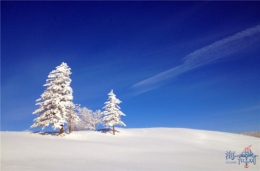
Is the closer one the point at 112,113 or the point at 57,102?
the point at 57,102

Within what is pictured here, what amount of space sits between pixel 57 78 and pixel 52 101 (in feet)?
14.5

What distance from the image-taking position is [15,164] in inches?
539

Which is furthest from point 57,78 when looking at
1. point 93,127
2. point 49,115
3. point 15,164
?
point 93,127

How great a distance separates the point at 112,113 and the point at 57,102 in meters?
13.4

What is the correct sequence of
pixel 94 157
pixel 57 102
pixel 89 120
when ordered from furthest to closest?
1. pixel 89 120
2. pixel 57 102
3. pixel 94 157

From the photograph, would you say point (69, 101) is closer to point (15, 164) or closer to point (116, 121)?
point (116, 121)

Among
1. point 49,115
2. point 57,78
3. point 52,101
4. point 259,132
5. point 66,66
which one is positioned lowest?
point 259,132

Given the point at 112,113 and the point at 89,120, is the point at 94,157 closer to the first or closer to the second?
the point at 112,113

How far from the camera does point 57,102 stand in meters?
33.1

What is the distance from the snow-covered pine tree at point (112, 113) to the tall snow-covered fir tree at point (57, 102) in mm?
7645

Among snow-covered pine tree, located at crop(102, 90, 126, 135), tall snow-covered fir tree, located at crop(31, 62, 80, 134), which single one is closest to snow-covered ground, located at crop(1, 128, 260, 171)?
tall snow-covered fir tree, located at crop(31, 62, 80, 134)

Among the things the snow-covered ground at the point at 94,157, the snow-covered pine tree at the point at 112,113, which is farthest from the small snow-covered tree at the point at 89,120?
the snow-covered ground at the point at 94,157

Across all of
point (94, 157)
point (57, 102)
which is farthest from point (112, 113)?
point (94, 157)

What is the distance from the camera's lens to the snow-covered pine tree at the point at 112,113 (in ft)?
139
